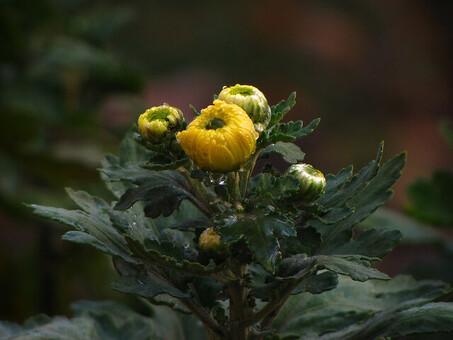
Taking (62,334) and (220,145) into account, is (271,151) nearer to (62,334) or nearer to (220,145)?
(220,145)

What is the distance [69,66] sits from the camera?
2414 mm

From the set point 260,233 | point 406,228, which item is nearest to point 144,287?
point 260,233

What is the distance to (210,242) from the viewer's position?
938 mm

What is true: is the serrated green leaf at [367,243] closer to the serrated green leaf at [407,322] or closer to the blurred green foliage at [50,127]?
the serrated green leaf at [407,322]

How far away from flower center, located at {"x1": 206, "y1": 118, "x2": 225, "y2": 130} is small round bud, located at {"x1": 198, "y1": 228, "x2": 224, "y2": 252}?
15 cm

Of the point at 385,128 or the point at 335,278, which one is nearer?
the point at 335,278

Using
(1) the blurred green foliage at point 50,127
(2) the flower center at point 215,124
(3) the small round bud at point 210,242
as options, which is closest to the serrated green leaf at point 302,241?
(3) the small round bud at point 210,242

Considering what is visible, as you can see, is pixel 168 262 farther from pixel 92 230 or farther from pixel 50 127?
pixel 50 127

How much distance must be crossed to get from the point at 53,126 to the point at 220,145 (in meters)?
1.86

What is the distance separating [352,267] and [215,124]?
0.82 feet

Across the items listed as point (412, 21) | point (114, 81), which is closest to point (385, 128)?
point (412, 21)

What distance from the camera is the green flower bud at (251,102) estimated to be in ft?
3.06

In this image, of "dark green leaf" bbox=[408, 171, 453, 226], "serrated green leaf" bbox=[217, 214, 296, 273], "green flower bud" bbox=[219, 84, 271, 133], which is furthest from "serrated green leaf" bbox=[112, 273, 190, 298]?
"dark green leaf" bbox=[408, 171, 453, 226]

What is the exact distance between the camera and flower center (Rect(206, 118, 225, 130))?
2.87 ft
